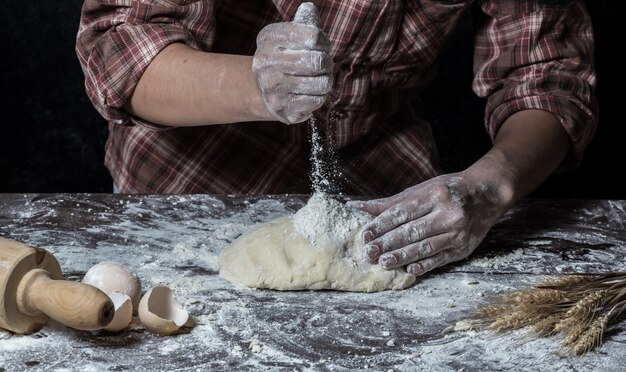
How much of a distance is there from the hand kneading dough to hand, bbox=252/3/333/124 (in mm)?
233

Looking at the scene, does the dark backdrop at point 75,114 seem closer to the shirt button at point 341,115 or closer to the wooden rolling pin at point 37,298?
the shirt button at point 341,115

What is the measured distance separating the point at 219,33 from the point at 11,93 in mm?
1436

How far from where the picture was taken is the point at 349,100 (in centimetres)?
198

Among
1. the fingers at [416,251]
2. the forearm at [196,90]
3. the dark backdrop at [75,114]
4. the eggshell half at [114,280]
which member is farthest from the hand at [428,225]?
the dark backdrop at [75,114]

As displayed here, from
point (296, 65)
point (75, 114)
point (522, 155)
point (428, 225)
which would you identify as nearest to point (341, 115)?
point (522, 155)

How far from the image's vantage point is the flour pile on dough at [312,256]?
147cm

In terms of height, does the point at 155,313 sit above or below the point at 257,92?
below

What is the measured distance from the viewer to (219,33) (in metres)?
1.91

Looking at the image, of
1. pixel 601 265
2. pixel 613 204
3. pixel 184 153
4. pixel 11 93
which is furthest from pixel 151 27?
pixel 11 93

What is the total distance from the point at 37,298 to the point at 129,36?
628mm

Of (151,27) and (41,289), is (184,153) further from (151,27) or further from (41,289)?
(41,289)

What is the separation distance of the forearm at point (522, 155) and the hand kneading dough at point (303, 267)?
318 millimetres

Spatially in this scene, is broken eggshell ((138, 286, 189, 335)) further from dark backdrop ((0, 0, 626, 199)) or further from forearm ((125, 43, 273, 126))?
dark backdrop ((0, 0, 626, 199))

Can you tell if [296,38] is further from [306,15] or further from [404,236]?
[404,236]
